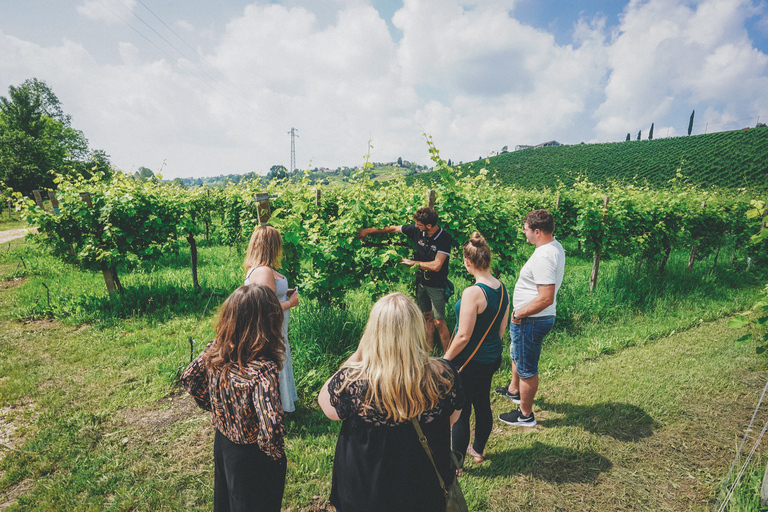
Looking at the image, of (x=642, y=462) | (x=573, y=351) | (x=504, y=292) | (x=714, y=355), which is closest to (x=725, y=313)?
(x=714, y=355)

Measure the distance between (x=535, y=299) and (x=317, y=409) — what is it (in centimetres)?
251

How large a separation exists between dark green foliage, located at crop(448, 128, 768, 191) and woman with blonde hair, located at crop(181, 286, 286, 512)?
32402mm

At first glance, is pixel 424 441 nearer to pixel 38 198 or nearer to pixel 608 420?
pixel 608 420

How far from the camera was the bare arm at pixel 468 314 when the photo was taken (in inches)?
100

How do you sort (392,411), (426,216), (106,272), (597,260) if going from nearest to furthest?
(392,411)
(426,216)
(106,272)
(597,260)

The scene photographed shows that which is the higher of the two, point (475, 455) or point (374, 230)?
point (374, 230)

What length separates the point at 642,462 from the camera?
10.3 feet

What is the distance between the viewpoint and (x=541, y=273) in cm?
310

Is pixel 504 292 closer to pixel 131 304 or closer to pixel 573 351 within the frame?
pixel 573 351

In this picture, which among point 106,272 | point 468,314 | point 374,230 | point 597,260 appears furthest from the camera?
point 597,260

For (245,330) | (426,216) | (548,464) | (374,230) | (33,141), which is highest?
(33,141)

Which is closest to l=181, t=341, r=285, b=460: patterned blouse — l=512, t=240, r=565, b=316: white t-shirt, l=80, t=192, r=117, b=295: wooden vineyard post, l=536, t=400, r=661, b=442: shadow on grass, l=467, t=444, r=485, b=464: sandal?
l=467, t=444, r=485, b=464: sandal

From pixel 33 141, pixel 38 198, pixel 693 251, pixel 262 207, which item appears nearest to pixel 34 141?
pixel 33 141

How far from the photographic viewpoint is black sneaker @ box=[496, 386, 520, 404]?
12.6 ft
